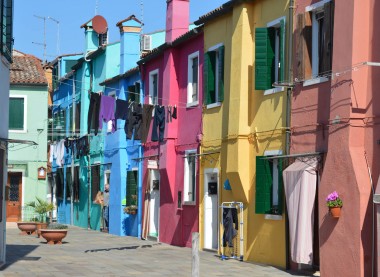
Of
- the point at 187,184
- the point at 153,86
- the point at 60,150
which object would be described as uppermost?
the point at 153,86

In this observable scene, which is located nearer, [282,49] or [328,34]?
[328,34]

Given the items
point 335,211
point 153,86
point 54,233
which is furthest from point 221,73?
point 54,233

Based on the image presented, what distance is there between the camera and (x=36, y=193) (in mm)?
38438

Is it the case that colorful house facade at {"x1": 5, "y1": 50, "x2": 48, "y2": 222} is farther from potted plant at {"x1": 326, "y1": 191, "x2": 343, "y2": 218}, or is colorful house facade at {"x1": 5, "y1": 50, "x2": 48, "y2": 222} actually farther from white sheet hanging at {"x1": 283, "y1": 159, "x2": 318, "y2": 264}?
potted plant at {"x1": 326, "y1": 191, "x2": 343, "y2": 218}

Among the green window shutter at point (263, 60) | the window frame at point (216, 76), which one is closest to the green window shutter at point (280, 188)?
the green window shutter at point (263, 60)

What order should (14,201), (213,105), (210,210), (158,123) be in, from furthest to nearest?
(14,201)
(158,123)
(210,210)
(213,105)

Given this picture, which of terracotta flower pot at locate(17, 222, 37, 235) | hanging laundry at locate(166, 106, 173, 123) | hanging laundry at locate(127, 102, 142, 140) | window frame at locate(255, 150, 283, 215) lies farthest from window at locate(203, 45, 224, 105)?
terracotta flower pot at locate(17, 222, 37, 235)

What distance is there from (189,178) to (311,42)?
8516 mm

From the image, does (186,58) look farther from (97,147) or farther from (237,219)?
(97,147)

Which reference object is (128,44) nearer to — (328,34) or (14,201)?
(14,201)

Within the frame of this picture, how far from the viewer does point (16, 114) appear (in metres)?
38.9

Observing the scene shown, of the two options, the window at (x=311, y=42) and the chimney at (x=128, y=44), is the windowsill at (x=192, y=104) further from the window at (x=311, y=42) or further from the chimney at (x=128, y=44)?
the chimney at (x=128, y=44)

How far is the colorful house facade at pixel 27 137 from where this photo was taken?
126 ft

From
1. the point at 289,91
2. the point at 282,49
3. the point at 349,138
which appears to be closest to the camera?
the point at 349,138
